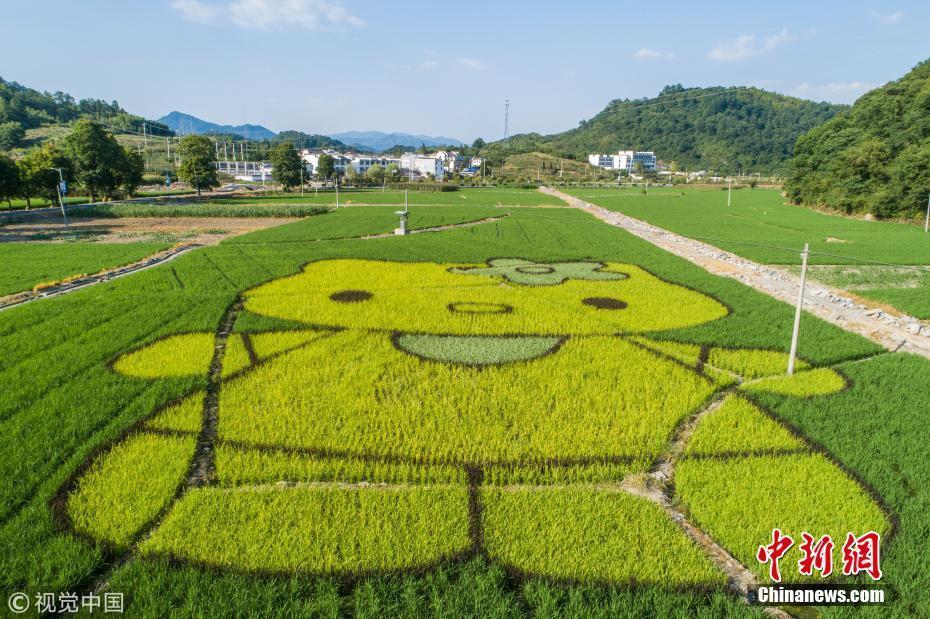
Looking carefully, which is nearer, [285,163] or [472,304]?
[472,304]

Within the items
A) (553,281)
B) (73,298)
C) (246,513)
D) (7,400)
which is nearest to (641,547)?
(246,513)

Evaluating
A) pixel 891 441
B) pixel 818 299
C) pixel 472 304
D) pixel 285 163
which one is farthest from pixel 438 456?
pixel 285 163

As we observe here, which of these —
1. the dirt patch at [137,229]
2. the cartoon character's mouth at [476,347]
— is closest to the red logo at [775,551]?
the cartoon character's mouth at [476,347]

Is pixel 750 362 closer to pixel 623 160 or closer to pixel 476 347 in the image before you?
pixel 476 347

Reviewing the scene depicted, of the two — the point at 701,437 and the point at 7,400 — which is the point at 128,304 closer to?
the point at 7,400

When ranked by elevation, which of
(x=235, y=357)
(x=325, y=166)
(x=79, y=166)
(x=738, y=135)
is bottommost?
(x=235, y=357)

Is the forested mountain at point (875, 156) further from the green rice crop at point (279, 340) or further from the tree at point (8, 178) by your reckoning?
the tree at point (8, 178)

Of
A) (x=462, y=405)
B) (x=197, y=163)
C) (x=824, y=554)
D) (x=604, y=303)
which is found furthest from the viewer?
(x=197, y=163)
